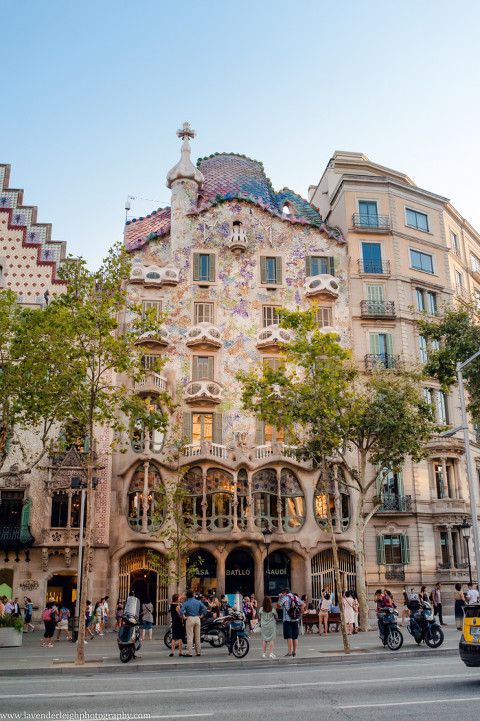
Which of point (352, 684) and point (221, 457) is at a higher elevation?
point (221, 457)

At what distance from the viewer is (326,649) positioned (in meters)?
19.7

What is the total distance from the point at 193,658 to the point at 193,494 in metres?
14.8

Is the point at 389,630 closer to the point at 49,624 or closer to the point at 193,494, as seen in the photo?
the point at 49,624

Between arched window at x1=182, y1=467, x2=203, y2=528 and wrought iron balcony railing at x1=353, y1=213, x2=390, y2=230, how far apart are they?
17399 mm

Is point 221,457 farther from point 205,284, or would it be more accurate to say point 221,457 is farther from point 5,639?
point 5,639

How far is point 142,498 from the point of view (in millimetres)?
32375

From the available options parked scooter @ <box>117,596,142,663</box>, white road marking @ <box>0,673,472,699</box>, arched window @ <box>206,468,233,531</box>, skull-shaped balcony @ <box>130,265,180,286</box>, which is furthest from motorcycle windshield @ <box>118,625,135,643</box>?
skull-shaped balcony @ <box>130,265,180,286</box>

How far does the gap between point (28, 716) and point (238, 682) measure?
15.0 ft

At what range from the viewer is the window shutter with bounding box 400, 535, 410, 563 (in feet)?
111

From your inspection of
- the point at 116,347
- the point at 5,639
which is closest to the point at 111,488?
the point at 5,639

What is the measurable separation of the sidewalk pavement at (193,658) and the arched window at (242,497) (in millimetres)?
8702

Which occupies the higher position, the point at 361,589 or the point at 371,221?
the point at 371,221

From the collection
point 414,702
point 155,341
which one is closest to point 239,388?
point 155,341

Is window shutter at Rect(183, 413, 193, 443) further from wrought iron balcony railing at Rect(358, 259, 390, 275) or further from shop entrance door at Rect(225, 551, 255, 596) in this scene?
wrought iron balcony railing at Rect(358, 259, 390, 275)
